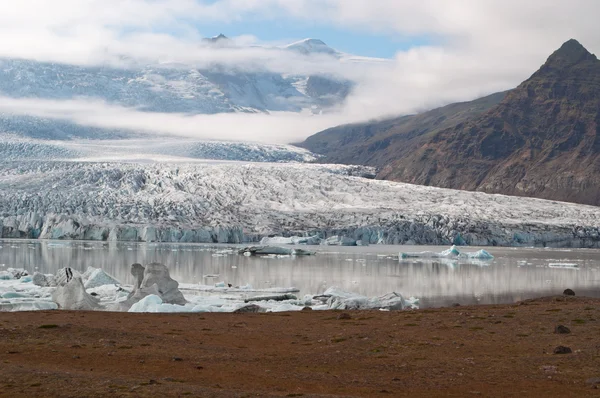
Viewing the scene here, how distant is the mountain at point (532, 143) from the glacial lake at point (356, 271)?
102m

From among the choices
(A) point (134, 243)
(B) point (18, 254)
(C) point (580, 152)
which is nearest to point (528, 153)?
(C) point (580, 152)

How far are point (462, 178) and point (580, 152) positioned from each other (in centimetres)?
2338

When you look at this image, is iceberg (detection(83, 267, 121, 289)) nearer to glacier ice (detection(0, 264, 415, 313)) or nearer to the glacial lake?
glacier ice (detection(0, 264, 415, 313))

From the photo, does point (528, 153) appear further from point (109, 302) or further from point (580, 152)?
point (109, 302)

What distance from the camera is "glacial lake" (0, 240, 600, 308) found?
27875mm

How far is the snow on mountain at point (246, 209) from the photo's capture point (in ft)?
198

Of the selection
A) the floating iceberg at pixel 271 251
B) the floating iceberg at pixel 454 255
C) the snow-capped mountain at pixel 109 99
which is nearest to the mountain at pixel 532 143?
the snow-capped mountain at pixel 109 99

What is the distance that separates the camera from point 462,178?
153 meters

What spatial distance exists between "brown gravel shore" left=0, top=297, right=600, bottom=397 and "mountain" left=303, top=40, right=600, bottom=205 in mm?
130580

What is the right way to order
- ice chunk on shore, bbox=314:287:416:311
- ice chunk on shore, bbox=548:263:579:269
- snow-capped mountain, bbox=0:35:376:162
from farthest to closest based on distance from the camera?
snow-capped mountain, bbox=0:35:376:162
ice chunk on shore, bbox=548:263:579:269
ice chunk on shore, bbox=314:287:416:311

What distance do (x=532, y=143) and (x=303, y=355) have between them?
6005 inches

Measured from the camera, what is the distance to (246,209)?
216ft

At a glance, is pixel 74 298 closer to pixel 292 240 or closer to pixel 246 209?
pixel 292 240

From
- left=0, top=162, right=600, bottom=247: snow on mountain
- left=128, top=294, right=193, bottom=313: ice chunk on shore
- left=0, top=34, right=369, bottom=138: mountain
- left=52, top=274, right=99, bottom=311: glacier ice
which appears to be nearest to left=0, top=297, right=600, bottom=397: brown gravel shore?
left=128, top=294, right=193, bottom=313: ice chunk on shore
